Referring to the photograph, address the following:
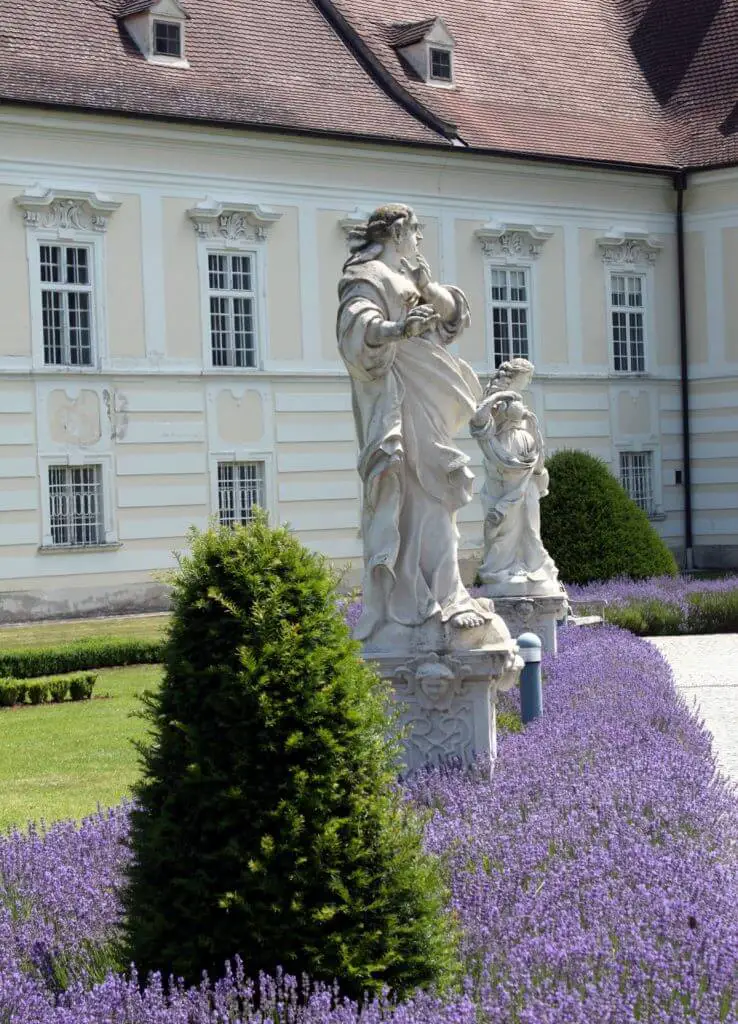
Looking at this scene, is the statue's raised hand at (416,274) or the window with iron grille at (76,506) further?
the window with iron grille at (76,506)

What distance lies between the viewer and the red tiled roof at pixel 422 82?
1030 inches

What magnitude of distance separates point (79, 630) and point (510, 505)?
8.73 m

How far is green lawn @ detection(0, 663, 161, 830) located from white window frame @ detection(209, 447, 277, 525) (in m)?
9.96

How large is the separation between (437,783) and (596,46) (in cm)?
2879

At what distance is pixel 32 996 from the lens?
485cm

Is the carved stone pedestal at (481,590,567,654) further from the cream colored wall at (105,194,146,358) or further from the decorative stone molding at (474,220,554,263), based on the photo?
the decorative stone molding at (474,220,554,263)

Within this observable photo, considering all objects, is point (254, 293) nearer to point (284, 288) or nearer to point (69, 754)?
point (284, 288)

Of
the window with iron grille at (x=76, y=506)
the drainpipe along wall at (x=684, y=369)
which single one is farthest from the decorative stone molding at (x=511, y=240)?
the window with iron grille at (x=76, y=506)

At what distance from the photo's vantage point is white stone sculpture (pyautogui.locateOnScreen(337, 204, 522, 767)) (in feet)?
28.3

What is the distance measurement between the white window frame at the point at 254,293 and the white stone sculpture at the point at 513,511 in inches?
451

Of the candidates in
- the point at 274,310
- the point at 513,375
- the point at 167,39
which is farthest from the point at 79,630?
the point at 167,39

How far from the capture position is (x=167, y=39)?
27125 mm

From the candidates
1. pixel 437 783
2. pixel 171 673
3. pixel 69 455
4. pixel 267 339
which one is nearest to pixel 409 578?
pixel 437 783

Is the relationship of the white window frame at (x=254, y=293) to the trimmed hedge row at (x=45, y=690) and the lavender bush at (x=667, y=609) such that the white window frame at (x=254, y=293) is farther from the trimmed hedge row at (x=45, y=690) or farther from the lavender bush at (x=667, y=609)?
the trimmed hedge row at (x=45, y=690)
